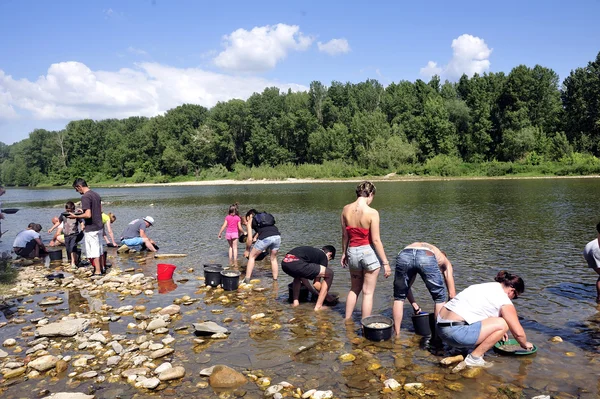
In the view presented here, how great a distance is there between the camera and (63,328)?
28.4ft

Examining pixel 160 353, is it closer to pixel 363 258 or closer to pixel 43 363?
pixel 43 363

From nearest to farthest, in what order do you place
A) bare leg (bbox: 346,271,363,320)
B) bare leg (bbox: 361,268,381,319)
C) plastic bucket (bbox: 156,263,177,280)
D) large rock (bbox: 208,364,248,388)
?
large rock (bbox: 208,364,248,388) < bare leg (bbox: 361,268,381,319) < bare leg (bbox: 346,271,363,320) < plastic bucket (bbox: 156,263,177,280)

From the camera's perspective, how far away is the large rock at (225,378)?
6.53 meters

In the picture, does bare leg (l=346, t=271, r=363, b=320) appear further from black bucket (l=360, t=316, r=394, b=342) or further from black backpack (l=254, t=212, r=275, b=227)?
black backpack (l=254, t=212, r=275, b=227)

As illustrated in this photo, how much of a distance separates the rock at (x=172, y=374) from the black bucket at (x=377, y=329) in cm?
326

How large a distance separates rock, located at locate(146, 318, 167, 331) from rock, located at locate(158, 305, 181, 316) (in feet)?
2.26

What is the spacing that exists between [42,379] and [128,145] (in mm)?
128939

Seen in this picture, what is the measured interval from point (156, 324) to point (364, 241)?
175 inches

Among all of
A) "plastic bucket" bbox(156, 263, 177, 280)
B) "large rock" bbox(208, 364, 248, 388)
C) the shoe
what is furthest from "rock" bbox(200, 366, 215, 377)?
"plastic bucket" bbox(156, 263, 177, 280)

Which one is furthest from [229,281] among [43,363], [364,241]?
[43,363]

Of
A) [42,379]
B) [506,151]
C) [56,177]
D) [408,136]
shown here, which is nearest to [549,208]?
[42,379]

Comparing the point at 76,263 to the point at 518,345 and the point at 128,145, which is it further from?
the point at 128,145

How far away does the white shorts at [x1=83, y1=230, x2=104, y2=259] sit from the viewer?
42.5 ft

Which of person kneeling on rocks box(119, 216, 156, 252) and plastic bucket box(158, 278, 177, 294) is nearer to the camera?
plastic bucket box(158, 278, 177, 294)
